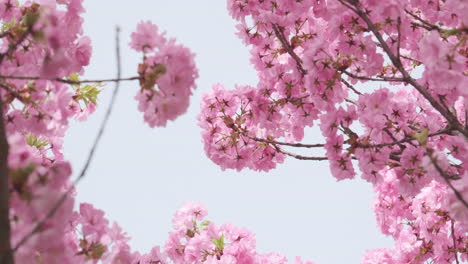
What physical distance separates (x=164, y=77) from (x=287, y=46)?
2848 mm

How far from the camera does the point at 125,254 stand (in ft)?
11.9

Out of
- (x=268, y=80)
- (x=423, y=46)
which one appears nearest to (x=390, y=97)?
(x=423, y=46)

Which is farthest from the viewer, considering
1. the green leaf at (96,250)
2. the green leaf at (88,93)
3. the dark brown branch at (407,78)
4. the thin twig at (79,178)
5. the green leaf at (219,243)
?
the green leaf at (219,243)

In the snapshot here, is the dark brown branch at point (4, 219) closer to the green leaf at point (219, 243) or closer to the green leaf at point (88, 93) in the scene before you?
the green leaf at point (88, 93)

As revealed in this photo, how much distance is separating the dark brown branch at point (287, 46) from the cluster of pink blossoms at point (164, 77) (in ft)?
7.99

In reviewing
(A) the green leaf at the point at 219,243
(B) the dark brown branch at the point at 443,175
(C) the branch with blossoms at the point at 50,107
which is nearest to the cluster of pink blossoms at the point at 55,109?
(C) the branch with blossoms at the point at 50,107

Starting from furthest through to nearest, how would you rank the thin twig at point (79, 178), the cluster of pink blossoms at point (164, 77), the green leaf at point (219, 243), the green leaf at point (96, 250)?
the green leaf at point (219, 243), the cluster of pink blossoms at point (164, 77), the green leaf at point (96, 250), the thin twig at point (79, 178)

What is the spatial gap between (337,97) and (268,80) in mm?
1289

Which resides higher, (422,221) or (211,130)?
(211,130)

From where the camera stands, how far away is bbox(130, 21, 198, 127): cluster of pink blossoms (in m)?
3.39

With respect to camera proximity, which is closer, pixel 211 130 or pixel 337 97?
pixel 337 97

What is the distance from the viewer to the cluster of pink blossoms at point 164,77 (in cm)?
339

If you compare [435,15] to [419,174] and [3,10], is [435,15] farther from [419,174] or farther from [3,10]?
[3,10]

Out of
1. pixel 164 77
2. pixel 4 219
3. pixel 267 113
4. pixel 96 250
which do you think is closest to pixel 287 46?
pixel 267 113
